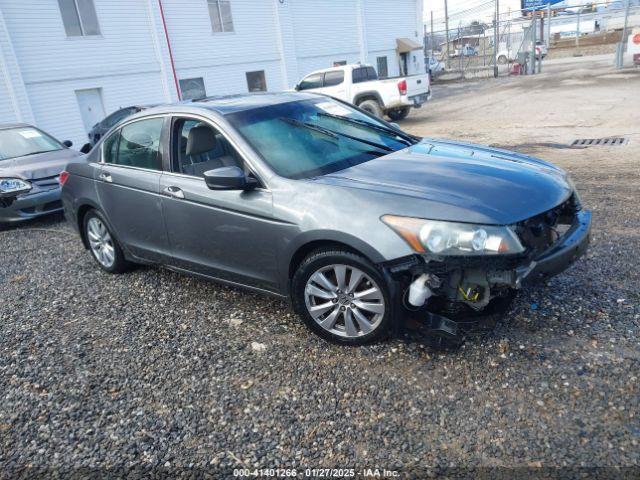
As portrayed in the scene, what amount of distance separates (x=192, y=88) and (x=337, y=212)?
17.4 metres

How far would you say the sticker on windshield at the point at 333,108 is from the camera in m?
4.46

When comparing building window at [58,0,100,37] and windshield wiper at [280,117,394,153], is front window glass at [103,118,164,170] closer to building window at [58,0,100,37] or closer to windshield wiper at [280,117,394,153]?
windshield wiper at [280,117,394,153]

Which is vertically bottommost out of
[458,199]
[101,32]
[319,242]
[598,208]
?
[598,208]

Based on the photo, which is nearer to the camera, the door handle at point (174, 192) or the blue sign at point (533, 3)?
the door handle at point (174, 192)

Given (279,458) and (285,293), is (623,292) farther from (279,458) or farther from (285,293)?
(279,458)

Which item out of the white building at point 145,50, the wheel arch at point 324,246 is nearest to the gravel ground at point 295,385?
the wheel arch at point 324,246

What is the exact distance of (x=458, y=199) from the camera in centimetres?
304

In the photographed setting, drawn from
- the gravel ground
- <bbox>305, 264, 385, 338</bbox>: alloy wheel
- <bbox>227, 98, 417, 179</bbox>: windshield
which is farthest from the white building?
<bbox>305, 264, 385, 338</bbox>: alloy wheel

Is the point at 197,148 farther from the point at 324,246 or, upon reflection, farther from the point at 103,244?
the point at 103,244

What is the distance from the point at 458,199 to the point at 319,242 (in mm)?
897

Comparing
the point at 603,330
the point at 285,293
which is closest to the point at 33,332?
the point at 285,293

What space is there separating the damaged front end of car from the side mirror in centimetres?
105

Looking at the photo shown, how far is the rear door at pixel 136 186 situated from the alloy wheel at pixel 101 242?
0.32m

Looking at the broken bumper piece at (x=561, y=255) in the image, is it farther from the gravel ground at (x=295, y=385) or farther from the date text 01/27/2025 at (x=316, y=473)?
the date text 01/27/2025 at (x=316, y=473)
